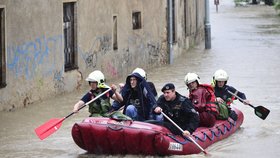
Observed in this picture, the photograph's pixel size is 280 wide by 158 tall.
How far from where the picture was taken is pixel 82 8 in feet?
70.9

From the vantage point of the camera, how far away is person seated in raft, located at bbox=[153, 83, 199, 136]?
43.5ft

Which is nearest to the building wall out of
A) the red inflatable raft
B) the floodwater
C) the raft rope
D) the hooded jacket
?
the floodwater

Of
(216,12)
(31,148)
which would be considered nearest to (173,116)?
(31,148)

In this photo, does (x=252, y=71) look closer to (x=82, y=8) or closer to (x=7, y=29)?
(x=82, y=8)

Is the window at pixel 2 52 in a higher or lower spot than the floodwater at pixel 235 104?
higher

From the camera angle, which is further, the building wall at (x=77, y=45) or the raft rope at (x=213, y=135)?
the building wall at (x=77, y=45)

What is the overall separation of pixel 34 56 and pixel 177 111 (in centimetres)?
651

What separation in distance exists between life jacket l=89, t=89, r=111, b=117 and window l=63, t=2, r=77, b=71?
668 centimetres

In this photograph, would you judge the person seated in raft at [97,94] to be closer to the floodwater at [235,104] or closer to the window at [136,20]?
the floodwater at [235,104]

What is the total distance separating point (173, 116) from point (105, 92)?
1274mm

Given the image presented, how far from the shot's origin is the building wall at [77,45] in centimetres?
1812

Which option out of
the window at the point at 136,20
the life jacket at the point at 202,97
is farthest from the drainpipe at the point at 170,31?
the life jacket at the point at 202,97

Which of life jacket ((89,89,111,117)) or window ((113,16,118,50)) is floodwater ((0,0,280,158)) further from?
window ((113,16,118,50))

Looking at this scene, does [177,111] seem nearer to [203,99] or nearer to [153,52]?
[203,99]
